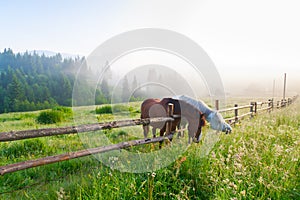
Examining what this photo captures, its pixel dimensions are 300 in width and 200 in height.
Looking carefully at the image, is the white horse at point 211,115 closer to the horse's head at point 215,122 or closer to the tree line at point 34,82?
the horse's head at point 215,122

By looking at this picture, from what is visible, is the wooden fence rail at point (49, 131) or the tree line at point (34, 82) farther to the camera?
the tree line at point (34, 82)

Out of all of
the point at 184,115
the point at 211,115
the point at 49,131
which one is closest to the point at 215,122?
the point at 211,115

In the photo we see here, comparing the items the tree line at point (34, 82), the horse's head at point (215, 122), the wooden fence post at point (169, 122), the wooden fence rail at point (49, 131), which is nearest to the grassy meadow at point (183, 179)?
the wooden fence post at point (169, 122)

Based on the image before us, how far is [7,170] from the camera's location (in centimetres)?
228

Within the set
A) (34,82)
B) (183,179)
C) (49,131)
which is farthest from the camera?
(34,82)

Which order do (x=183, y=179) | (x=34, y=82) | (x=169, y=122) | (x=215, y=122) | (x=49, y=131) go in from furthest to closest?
(x=34, y=82)
(x=215, y=122)
(x=169, y=122)
(x=183, y=179)
(x=49, y=131)

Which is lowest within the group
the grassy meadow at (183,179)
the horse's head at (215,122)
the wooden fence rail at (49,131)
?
the grassy meadow at (183,179)

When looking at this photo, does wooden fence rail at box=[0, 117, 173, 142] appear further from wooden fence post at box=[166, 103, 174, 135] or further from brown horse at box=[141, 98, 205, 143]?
brown horse at box=[141, 98, 205, 143]

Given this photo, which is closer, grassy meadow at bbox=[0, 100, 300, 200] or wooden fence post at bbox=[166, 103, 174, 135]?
grassy meadow at bbox=[0, 100, 300, 200]

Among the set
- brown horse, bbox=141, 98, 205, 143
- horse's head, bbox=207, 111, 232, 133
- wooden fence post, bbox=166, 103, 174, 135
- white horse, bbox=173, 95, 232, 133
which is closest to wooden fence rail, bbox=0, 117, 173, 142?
wooden fence post, bbox=166, 103, 174, 135

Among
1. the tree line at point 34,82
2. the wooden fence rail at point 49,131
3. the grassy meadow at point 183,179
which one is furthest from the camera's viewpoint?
the tree line at point 34,82

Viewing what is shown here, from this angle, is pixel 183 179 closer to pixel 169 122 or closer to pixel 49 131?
pixel 169 122

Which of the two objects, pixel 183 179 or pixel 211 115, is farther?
pixel 211 115

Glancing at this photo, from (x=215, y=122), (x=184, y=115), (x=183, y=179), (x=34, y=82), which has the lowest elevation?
(x=183, y=179)
